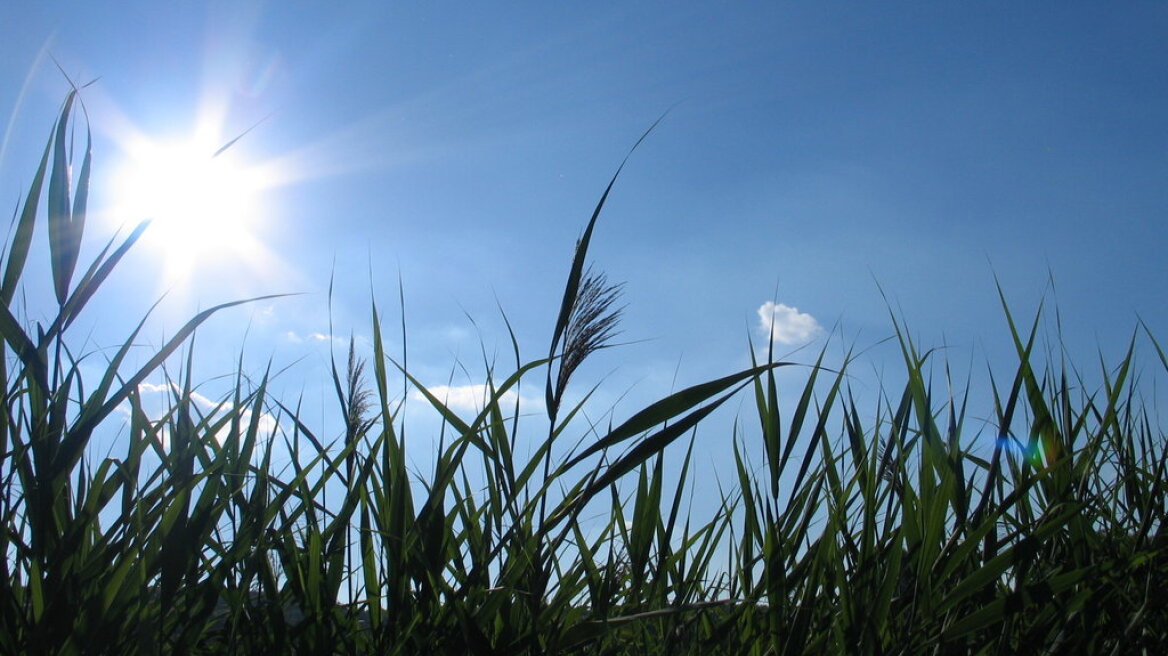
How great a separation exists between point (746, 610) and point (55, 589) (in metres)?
1.17

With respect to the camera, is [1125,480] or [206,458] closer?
[206,458]

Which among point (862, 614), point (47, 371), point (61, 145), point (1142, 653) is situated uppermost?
point (61, 145)

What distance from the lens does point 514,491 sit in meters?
1.54

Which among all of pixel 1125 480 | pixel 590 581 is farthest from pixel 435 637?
pixel 1125 480

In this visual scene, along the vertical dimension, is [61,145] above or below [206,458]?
above

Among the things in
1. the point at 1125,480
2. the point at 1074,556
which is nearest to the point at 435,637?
the point at 1074,556

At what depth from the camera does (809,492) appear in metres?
1.82

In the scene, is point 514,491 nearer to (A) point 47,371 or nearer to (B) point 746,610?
(B) point 746,610

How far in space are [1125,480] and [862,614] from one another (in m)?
1.01

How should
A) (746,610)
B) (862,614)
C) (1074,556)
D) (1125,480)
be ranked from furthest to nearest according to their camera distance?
(1125,480)
(1074,556)
(746,610)
(862,614)

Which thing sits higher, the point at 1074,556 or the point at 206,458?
the point at 206,458

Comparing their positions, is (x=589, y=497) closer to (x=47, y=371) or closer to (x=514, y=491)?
(x=514, y=491)

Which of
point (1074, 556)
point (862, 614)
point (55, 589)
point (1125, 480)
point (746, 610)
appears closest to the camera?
point (55, 589)

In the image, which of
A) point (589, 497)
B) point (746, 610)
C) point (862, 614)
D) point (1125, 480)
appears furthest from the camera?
point (1125, 480)
